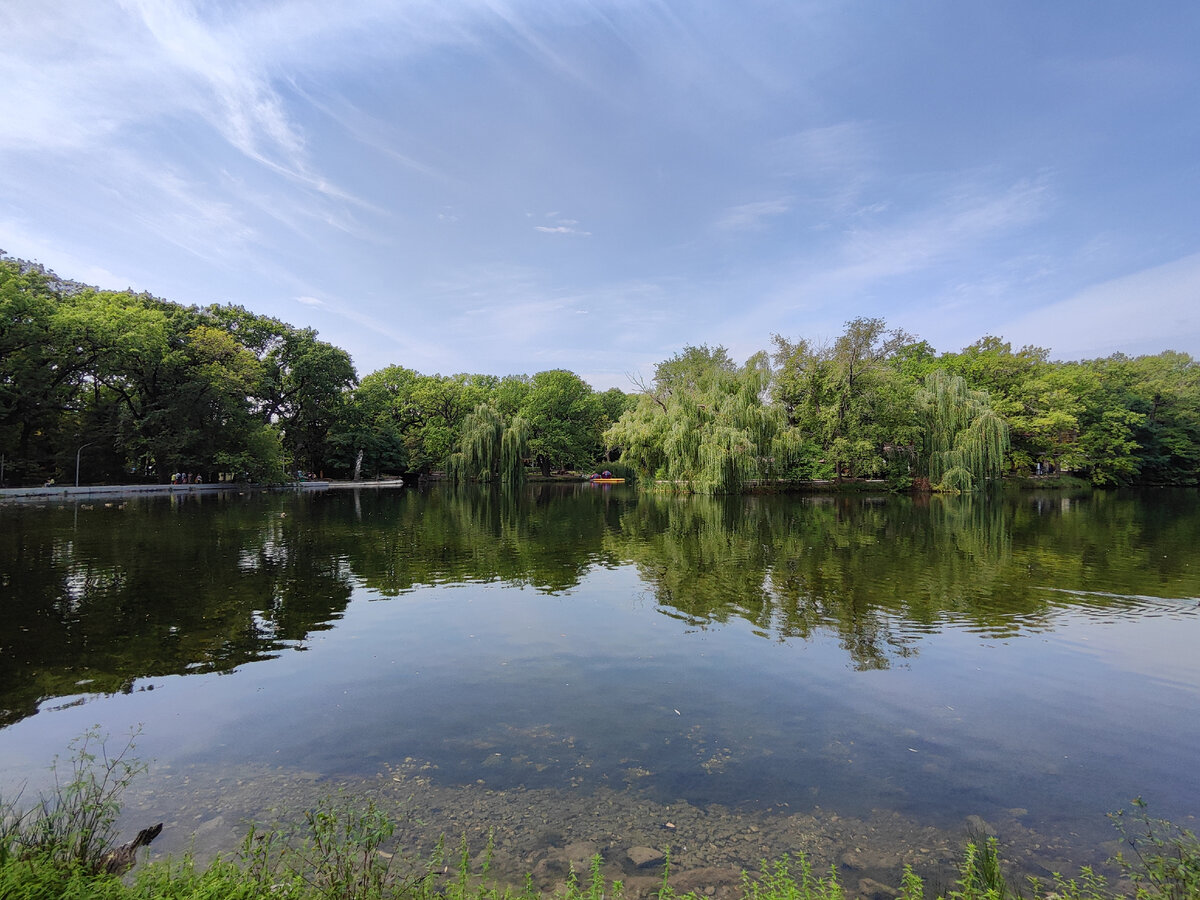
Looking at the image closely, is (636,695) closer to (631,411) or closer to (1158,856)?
(1158,856)

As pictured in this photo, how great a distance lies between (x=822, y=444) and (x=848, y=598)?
33933mm

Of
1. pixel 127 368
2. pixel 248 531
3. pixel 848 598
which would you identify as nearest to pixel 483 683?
pixel 848 598

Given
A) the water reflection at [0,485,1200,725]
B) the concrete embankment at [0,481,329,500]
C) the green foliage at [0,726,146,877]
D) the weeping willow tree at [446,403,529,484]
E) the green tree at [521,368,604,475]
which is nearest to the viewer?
the green foliage at [0,726,146,877]

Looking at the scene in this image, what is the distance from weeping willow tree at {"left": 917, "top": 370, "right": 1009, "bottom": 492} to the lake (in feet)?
79.5

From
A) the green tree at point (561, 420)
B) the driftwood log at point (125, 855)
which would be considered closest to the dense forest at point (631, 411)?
the green tree at point (561, 420)

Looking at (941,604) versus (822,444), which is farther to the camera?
(822,444)

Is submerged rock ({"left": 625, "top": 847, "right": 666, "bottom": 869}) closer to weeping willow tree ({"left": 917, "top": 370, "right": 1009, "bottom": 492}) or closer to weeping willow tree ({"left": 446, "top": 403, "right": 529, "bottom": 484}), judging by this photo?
weeping willow tree ({"left": 917, "top": 370, "right": 1009, "bottom": 492})

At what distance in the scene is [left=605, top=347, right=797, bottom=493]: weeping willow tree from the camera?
34469 mm

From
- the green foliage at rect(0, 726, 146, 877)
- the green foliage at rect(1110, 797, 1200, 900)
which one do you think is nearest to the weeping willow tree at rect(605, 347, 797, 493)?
the green foliage at rect(1110, 797, 1200, 900)

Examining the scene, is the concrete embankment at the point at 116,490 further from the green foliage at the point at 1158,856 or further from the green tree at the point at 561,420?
the green foliage at the point at 1158,856

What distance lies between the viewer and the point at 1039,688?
6.43m

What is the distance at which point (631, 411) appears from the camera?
42469 millimetres

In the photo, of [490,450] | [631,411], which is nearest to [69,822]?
[631,411]

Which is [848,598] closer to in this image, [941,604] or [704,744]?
[941,604]
